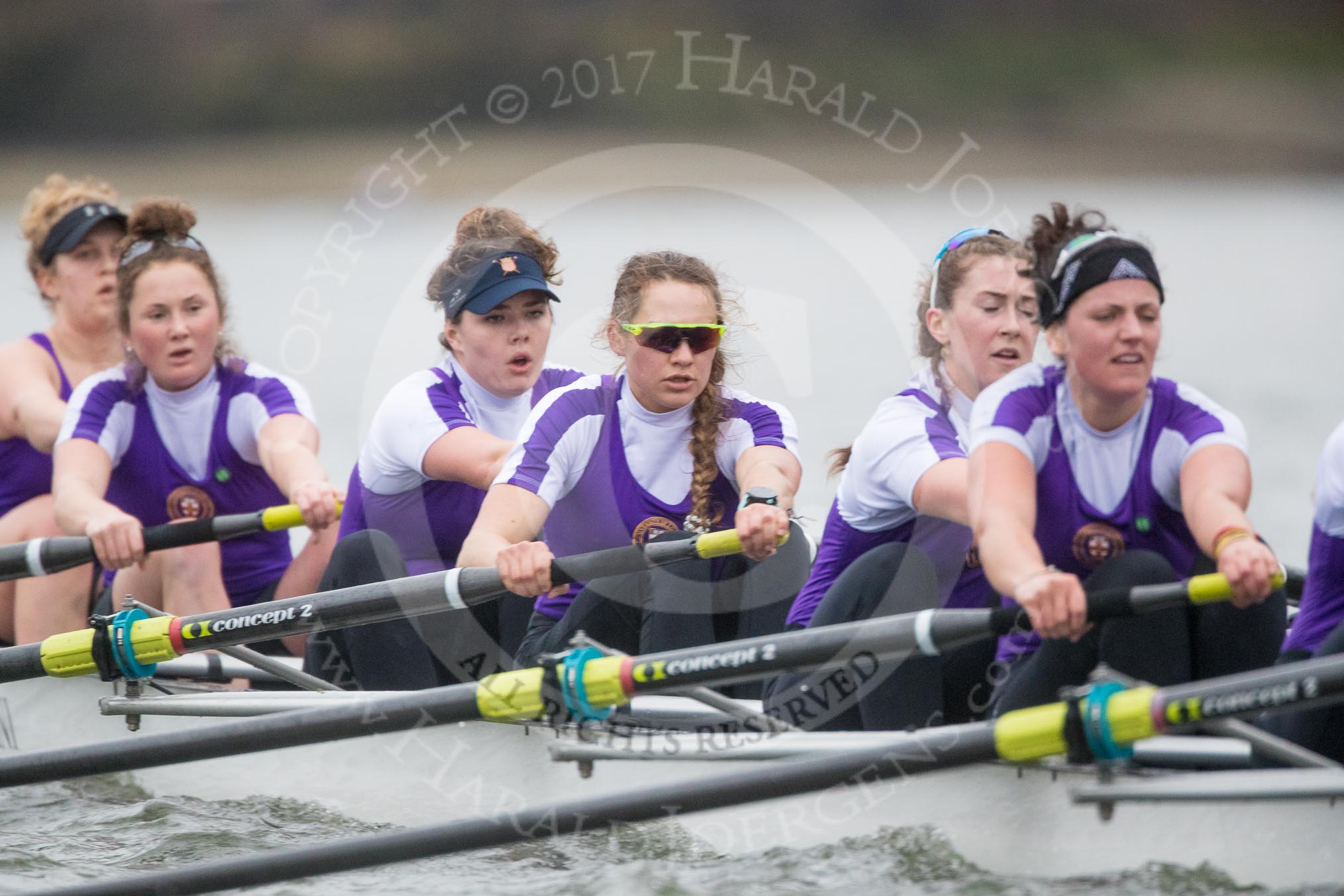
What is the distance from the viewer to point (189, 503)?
4.20 meters

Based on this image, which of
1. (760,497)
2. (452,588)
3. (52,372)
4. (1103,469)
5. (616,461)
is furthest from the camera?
(52,372)

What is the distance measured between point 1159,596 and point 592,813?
1.05m

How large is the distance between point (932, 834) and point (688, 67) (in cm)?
1366

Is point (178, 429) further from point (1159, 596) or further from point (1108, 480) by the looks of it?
point (1159, 596)

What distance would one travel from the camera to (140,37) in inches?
835

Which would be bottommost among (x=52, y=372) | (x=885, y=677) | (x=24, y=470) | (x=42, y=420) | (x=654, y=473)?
(x=885, y=677)

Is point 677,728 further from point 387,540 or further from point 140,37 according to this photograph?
point 140,37

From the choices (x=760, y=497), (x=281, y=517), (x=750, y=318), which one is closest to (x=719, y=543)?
(x=760, y=497)

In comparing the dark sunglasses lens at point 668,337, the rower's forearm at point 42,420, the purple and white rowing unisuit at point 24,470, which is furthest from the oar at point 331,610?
the purple and white rowing unisuit at point 24,470

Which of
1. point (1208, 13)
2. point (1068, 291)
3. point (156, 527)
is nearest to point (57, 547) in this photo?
point (156, 527)

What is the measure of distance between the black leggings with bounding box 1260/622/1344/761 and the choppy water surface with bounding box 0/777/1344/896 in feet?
0.83

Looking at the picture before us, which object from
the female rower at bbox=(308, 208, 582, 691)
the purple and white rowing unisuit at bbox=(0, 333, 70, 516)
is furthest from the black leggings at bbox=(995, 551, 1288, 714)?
the purple and white rowing unisuit at bbox=(0, 333, 70, 516)

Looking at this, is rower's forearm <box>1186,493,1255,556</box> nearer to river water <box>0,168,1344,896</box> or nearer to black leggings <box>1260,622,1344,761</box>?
black leggings <box>1260,622,1344,761</box>

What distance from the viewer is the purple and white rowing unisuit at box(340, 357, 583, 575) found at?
3730 millimetres
